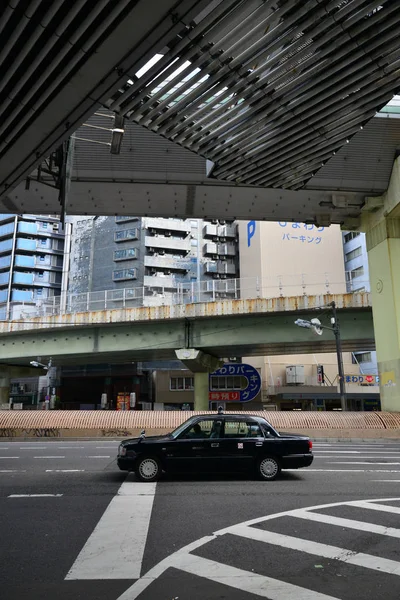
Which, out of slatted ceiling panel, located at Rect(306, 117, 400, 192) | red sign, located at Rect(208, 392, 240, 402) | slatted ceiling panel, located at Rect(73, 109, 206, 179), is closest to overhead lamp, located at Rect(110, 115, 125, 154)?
slatted ceiling panel, located at Rect(73, 109, 206, 179)

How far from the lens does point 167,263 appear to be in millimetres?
66250

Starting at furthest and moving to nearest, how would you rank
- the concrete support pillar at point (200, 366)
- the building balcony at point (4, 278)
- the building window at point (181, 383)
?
1. the building balcony at point (4, 278)
2. the building window at point (181, 383)
3. the concrete support pillar at point (200, 366)

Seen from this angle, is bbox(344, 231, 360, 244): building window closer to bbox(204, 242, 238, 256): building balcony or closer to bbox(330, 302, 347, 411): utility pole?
bbox(204, 242, 238, 256): building balcony

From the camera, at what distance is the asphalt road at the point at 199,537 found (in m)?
4.67

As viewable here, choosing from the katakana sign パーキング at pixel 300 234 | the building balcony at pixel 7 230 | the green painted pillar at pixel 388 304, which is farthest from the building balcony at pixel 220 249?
the green painted pillar at pixel 388 304

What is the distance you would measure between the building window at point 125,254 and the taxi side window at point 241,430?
54769 millimetres

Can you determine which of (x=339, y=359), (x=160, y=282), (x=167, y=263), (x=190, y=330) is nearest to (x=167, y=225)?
(x=167, y=263)

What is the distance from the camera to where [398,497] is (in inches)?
355

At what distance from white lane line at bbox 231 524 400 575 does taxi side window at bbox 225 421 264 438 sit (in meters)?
3.77

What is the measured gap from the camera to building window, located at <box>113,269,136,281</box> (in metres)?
63.4

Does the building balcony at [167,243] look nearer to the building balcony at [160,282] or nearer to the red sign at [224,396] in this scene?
the building balcony at [160,282]

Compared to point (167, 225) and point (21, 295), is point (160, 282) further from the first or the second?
point (21, 295)

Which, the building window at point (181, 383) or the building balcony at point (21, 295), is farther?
the building balcony at point (21, 295)

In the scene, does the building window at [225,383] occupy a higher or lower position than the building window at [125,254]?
lower
